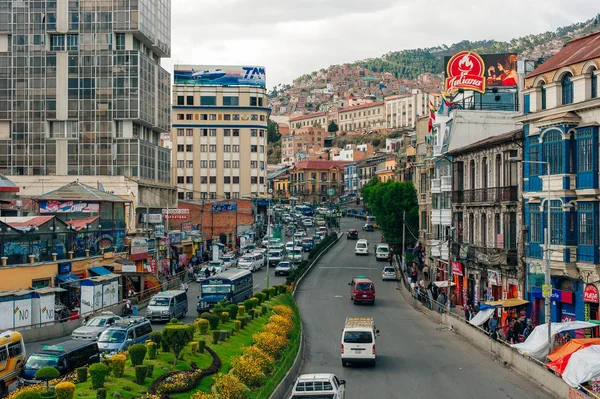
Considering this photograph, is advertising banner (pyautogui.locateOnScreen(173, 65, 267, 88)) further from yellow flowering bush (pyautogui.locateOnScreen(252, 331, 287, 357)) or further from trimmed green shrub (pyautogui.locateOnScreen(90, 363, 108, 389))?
trimmed green shrub (pyautogui.locateOnScreen(90, 363, 108, 389))

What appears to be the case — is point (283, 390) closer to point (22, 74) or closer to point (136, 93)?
point (136, 93)

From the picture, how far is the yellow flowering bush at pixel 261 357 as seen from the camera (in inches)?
1025

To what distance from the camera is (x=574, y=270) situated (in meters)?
35.6

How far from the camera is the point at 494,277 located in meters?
46.0

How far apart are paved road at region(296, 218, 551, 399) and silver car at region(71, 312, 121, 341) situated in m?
9.88

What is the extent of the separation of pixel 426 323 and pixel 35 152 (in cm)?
6306

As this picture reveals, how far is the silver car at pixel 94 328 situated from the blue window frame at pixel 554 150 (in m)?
22.9

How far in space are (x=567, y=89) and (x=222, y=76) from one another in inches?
4029

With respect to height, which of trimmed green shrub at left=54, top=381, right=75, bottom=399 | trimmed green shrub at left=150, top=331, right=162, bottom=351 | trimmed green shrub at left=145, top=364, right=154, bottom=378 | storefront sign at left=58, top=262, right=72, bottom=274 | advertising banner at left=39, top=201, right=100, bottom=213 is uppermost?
advertising banner at left=39, top=201, right=100, bottom=213

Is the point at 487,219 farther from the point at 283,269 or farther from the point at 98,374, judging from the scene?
the point at 98,374

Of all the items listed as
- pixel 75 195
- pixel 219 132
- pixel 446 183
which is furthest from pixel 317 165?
pixel 75 195

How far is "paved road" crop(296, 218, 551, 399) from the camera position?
27.4 metres

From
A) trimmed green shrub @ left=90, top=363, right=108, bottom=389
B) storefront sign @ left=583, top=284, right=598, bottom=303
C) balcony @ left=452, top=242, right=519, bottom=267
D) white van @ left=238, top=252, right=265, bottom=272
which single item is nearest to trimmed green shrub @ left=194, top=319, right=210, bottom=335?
trimmed green shrub @ left=90, top=363, right=108, bottom=389

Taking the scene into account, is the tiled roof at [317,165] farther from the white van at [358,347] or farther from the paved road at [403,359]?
the white van at [358,347]
